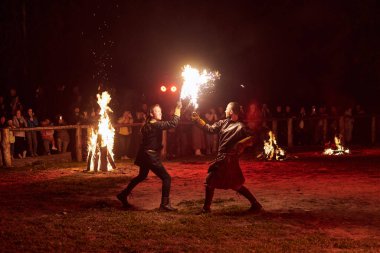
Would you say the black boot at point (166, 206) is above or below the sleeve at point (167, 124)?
below

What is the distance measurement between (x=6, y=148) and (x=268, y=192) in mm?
8448

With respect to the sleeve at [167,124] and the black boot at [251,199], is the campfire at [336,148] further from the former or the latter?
the sleeve at [167,124]

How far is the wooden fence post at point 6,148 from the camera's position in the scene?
1580 cm

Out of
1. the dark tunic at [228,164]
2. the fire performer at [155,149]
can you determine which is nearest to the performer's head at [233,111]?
the dark tunic at [228,164]

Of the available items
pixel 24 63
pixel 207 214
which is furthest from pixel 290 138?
pixel 207 214

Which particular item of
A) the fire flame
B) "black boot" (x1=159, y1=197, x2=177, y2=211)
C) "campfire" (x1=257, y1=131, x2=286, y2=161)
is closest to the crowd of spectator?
"campfire" (x1=257, y1=131, x2=286, y2=161)

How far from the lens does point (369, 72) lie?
29484 millimetres

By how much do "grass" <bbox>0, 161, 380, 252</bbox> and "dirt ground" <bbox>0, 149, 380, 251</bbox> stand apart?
0.26ft

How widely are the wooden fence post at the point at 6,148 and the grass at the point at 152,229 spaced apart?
5.58 m

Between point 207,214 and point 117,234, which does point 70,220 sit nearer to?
point 117,234

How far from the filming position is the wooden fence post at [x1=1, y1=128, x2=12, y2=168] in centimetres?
1580

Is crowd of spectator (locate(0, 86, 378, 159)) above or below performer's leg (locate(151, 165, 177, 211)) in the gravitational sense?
above

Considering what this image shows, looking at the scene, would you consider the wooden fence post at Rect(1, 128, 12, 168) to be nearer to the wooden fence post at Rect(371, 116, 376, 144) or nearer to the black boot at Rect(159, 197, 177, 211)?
the black boot at Rect(159, 197, 177, 211)

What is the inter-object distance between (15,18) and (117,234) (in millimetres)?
16499
